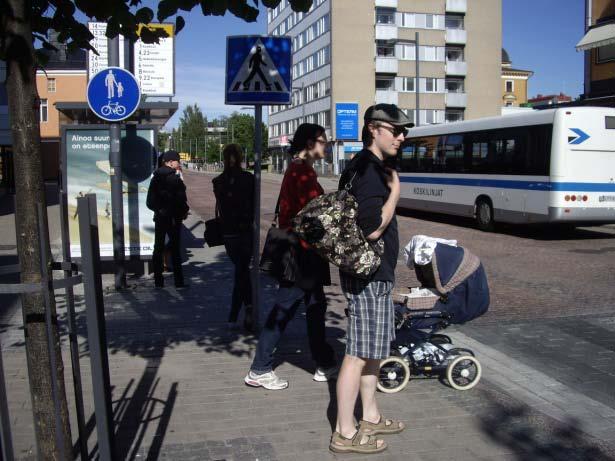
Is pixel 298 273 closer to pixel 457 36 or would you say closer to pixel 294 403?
pixel 294 403

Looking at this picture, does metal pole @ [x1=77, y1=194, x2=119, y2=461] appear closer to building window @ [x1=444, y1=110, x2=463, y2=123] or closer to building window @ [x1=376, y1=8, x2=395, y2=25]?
building window @ [x1=376, y1=8, x2=395, y2=25]

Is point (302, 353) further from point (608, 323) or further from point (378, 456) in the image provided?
point (608, 323)

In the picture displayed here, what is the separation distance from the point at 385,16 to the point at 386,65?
485 cm

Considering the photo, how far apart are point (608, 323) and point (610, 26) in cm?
2292

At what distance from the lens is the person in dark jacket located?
914cm

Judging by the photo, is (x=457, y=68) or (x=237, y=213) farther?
(x=457, y=68)

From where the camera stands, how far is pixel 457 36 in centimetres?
7225

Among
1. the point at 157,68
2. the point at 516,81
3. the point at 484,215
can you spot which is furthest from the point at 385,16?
the point at 157,68

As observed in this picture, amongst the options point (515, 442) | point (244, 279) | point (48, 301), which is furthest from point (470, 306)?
point (48, 301)

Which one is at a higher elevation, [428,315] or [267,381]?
[428,315]

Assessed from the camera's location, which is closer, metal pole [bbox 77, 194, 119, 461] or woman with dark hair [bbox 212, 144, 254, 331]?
metal pole [bbox 77, 194, 119, 461]

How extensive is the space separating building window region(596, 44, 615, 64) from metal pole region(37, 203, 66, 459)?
2936 centimetres

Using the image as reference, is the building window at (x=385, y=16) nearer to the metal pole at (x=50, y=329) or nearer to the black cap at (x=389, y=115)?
the black cap at (x=389, y=115)

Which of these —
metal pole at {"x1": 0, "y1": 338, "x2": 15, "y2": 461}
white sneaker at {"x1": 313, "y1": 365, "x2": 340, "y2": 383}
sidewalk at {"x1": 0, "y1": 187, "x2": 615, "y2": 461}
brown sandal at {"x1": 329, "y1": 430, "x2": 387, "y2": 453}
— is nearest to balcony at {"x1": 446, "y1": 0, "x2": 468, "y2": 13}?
sidewalk at {"x1": 0, "y1": 187, "x2": 615, "y2": 461}
